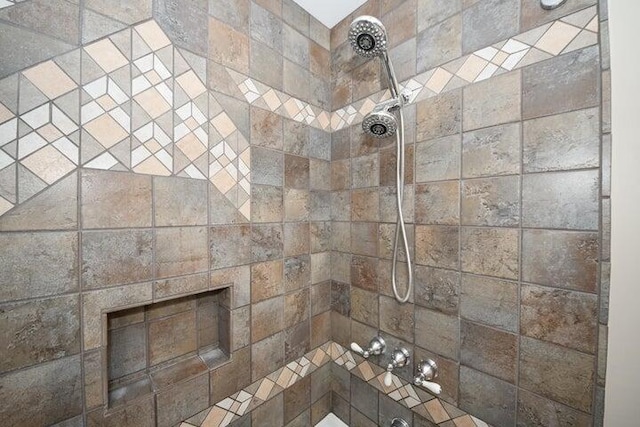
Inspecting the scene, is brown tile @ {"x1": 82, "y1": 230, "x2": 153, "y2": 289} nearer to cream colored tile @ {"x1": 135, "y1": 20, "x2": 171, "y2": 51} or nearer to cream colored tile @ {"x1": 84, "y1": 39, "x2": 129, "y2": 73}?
cream colored tile @ {"x1": 84, "y1": 39, "x2": 129, "y2": 73}

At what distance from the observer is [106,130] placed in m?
0.72

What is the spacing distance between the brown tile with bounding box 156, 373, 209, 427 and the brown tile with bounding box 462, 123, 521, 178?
3.98ft

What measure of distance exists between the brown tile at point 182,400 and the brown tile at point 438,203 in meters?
1.02

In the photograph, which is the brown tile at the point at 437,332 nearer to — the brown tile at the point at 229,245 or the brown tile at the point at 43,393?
the brown tile at the point at 229,245

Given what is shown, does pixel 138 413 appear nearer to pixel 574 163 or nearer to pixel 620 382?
pixel 620 382

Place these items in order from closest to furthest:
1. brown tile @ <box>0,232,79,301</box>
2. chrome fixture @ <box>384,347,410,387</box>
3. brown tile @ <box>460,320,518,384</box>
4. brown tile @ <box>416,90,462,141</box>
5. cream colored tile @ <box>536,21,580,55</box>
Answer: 1. brown tile @ <box>0,232,79,301</box>
2. cream colored tile @ <box>536,21,580,55</box>
3. brown tile @ <box>460,320,518,384</box>
4. brown tile @ <box>416,90,462,141</box>
5. chrome fixture @ <box>384,347,410,387</box>

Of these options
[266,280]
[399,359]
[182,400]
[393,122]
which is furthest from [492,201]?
[182,400]

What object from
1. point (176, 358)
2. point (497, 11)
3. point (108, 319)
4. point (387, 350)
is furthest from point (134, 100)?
point (387, 350)

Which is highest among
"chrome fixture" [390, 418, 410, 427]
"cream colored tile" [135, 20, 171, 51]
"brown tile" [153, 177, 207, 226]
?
"cream colored tile" [135, 20, 171, 51]

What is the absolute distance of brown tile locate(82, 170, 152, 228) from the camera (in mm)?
692

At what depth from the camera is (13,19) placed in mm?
610

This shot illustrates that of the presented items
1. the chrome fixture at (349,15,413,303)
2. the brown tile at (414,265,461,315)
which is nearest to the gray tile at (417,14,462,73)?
the chrome fixture at (349,15,413,303)

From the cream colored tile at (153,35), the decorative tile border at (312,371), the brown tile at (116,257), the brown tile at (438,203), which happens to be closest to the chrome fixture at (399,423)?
the decorative tile border at (312,371)

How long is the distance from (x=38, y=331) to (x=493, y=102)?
1463 millimetres
